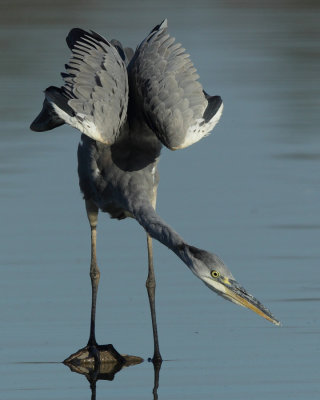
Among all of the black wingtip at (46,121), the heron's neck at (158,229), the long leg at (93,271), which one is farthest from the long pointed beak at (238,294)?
the black wingtip at (46,121)

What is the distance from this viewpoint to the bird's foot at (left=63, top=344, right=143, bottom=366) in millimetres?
8672

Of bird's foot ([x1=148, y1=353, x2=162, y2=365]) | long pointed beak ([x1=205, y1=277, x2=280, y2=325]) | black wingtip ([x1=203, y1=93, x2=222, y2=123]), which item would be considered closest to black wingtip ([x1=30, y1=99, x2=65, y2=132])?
black wingtip ([x1=203, y1=93, x2=222, y2=123])

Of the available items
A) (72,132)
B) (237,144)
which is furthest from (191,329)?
(72,132)

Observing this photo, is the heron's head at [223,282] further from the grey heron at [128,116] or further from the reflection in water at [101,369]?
the grey heron at [128,116]

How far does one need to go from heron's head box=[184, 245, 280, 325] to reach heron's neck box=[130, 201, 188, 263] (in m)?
0.24

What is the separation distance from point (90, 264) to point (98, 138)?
106 cm

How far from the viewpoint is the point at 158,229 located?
347 inches

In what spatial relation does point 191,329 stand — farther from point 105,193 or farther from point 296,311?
point 105,193

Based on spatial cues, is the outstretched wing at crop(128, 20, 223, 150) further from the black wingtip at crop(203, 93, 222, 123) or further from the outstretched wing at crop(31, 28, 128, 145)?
the outstretched wing at crop(31, 28, 128, 145)

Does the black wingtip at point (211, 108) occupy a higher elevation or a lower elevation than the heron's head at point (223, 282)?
lower

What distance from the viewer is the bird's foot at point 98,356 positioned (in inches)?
341

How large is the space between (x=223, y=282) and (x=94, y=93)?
2.04 meters

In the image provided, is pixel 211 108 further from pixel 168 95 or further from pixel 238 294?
pixel 238 294

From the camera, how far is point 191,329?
8.85 meters
